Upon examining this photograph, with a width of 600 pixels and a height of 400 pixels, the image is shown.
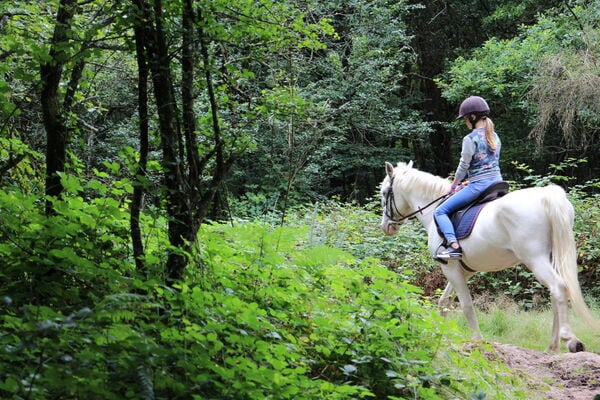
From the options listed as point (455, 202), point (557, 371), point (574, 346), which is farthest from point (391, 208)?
point (557, 371)

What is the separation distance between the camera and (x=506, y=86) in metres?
17.4

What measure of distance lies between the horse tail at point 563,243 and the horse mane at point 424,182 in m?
Result: 1.50

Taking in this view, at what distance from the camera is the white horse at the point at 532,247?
6.20 metres

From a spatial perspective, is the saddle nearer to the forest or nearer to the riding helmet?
the riding helmet

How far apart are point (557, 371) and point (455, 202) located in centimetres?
225

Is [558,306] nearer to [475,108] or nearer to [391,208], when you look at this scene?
[475,108]

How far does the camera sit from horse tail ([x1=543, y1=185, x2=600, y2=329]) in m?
6.20

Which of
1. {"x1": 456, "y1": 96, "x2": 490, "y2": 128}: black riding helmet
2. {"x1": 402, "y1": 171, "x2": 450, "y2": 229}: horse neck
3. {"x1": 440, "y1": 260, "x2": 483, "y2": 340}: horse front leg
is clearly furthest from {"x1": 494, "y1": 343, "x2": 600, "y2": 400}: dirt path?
{"x1": 456, "y1": 96, "x2": 490, "y2": 128}: black riding helmet

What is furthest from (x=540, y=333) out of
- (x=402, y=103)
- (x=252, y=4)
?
(x=402, y=103)

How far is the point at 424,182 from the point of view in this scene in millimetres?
7840

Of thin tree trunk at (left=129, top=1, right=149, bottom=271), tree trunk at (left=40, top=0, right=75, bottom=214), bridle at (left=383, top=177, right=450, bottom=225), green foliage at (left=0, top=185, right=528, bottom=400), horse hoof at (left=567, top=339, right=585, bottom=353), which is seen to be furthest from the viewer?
bridle at (left=383, top=177, right=450, bottom=225)

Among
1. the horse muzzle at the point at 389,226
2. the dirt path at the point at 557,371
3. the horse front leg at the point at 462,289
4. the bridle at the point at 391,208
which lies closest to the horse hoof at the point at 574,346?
the dirt path at the point at 557,371

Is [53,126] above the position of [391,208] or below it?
above

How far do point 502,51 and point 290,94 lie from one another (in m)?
14.6
